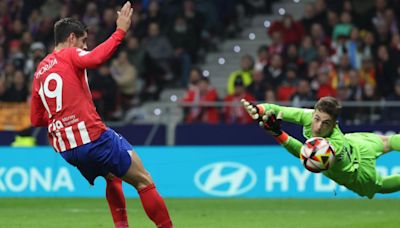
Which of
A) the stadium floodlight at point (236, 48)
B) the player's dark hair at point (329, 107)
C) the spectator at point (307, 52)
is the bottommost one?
the stadium floodlight at point (236, 48)

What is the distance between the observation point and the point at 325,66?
2122 centimetres

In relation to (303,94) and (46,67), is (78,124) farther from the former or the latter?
(303,94)

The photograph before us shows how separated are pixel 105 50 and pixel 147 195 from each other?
1.51m

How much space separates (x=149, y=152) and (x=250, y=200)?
91.2 inches

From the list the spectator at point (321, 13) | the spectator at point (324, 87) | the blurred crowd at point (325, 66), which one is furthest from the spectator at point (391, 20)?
the spectator at point (324, 87)

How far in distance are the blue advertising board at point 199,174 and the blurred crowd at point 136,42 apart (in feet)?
11.5

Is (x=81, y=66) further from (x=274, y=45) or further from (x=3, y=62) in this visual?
(x=3, y=62)

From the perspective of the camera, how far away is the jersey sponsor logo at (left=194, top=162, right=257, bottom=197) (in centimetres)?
1778

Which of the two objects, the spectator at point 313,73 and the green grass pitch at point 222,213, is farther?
the spectator at point 313,73

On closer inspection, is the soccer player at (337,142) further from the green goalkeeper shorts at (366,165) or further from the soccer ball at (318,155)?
the soccer ball at (318,155)

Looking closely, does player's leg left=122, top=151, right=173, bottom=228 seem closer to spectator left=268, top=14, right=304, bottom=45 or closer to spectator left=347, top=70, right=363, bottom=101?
spectator left=347, top=70, right=363, bottom=101

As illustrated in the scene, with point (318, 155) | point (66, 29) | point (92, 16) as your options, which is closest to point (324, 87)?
point (92, 16)

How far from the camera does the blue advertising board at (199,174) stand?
698 inches

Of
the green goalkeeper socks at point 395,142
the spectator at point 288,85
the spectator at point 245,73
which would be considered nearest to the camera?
the green goalkeeper socks at point 395,142
